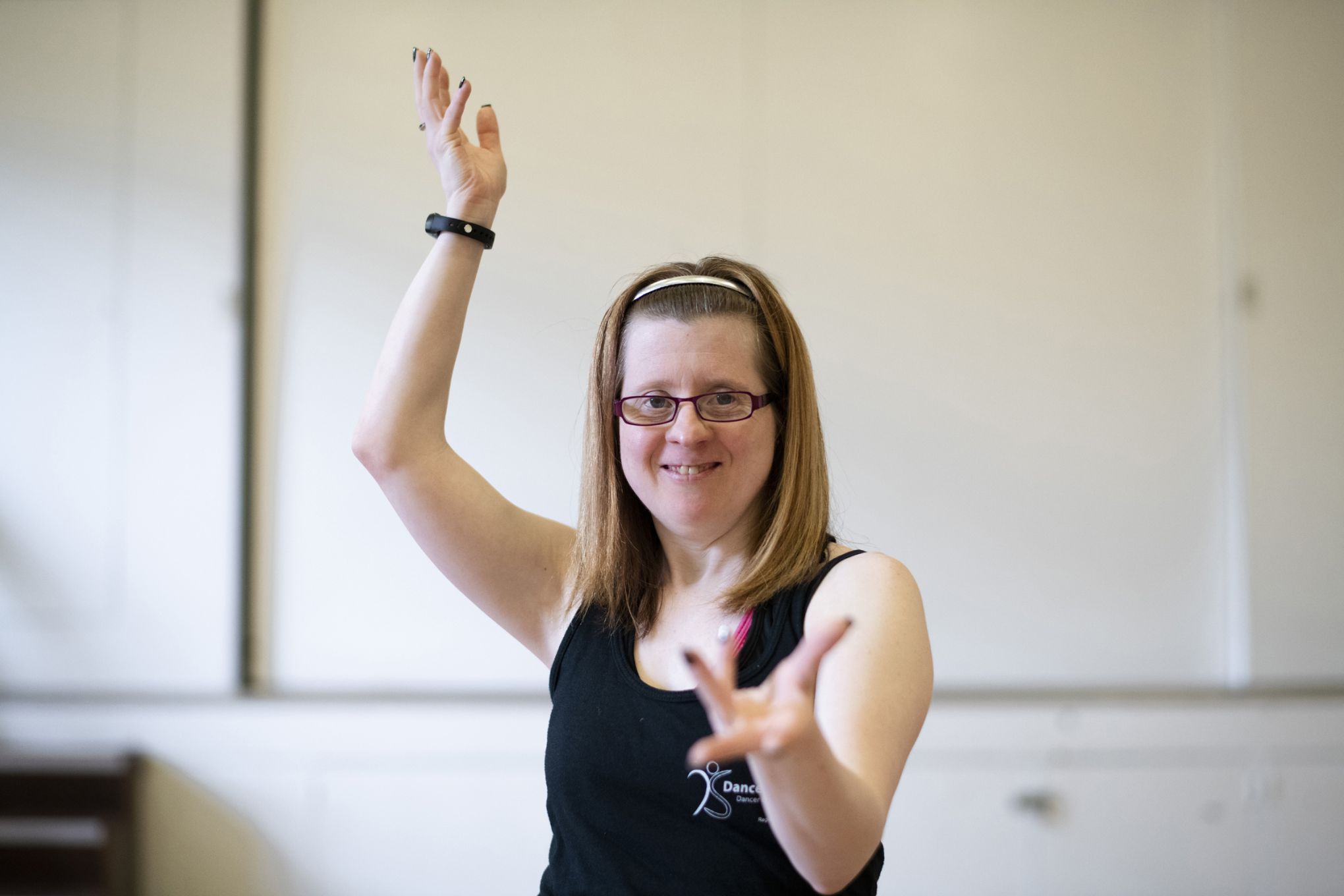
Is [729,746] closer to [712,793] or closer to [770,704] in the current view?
[770,704]

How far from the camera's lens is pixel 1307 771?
2783 millimetres

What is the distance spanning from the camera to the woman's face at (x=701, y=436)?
121cm

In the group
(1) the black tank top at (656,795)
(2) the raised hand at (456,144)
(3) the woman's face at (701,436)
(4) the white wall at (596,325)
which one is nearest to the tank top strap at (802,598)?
(1) the black tank top at (656,795)

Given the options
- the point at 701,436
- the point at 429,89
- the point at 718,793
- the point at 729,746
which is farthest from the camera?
the point at 429,89

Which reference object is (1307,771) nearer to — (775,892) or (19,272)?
(775,892)

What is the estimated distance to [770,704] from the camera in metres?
0.81

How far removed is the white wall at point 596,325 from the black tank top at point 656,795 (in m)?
1.67

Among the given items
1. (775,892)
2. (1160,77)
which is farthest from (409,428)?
(1160,77)

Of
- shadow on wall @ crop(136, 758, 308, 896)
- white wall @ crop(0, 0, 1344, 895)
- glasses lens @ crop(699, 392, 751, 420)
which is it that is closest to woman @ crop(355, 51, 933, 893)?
glasses lens @ crop(699, 392, 751, 420)

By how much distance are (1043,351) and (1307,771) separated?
4.49 feet

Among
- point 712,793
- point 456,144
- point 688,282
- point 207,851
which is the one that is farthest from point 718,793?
point 207,851

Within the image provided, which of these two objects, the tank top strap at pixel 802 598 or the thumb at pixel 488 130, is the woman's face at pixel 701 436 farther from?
the thumb at pixel 488 130

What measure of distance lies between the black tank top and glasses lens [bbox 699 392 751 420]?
0.69 feet

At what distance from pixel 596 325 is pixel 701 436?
1.80 m
